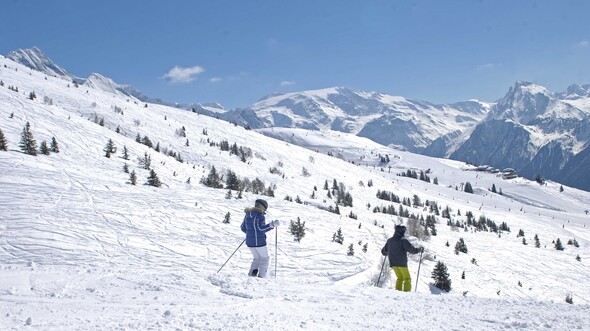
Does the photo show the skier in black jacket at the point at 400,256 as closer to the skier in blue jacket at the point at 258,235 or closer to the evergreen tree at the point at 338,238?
the skier in blue jacket at the point at 258,235

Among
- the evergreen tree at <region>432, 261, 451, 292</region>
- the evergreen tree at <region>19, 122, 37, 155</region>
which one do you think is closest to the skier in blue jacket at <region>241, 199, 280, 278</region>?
the evergreen tree at <region>432, 261, 451, 292</region>

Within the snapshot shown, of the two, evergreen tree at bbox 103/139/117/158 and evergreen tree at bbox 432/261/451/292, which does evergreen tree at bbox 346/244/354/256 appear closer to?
evergreen tree at bbox 432/261/451/292

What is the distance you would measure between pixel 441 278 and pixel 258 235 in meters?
15.8

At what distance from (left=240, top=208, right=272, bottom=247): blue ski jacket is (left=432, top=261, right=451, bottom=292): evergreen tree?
50.7ft

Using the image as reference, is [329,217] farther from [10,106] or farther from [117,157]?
[10,106]

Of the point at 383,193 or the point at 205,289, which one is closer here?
the point at 205,289

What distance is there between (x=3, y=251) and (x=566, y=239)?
7009 cm

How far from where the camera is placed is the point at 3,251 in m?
14.7

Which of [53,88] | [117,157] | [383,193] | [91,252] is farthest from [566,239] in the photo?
[53,88]

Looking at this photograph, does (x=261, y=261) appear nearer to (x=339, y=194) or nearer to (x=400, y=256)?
(x=400, y=256)

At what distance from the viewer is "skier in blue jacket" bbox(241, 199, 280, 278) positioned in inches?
470

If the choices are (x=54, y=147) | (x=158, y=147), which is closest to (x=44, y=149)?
(x=54, y=147)

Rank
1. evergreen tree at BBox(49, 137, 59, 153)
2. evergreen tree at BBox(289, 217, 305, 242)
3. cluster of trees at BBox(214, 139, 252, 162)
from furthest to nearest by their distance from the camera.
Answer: cluster of trees at BBox(214, 139, 252, 162) → evergreen tree at BBox(49, 137, 59, 153) → evergreen tree at BBox(289, 217, 305, 242)

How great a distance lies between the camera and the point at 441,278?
23547 mm
